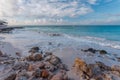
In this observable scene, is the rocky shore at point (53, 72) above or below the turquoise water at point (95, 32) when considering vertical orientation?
above

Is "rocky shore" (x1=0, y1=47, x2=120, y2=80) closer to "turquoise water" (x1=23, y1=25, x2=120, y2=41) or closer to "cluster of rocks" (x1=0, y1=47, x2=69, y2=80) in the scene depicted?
"cluster of rocks" (x1=0, y1=47, x2=69, y2=80)

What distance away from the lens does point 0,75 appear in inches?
242

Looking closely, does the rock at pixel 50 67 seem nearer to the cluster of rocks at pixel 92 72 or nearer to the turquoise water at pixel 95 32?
the cluster of rocks at pixel 92 72

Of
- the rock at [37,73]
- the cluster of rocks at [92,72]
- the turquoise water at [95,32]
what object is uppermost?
the rock at [37,73]

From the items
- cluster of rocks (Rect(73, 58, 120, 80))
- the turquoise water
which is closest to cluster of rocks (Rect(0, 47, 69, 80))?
cluster of rocks (Rect(73, 58, 120, 80))

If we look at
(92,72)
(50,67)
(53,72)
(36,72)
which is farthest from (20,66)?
(92,72)

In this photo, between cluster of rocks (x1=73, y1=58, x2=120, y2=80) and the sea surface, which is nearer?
cluster of rocks (x1=73, y1=58, x2=120, y2=80)

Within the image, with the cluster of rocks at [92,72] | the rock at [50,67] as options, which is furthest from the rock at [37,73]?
the cluster of rocks at [92,72]

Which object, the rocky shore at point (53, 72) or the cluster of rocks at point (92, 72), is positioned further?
the cluster of rocks at point (92, 72)

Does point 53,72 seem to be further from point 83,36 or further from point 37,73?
point 83,36

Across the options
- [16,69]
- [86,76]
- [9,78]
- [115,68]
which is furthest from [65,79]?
[115,68]

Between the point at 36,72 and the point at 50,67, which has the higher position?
the point at 36,72

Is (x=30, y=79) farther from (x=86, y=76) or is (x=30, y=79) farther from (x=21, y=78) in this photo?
(x=86, y=76)

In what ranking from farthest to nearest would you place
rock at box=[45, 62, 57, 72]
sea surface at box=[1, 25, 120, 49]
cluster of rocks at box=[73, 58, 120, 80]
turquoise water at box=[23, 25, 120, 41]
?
turquoise water at box=[23, 25, 120, 41], sea surface at box=[1, 25, 120, 49], rock at box=[45, 62, 57, 72], cluster of rocks at box=[73, 58, 120, 80]
